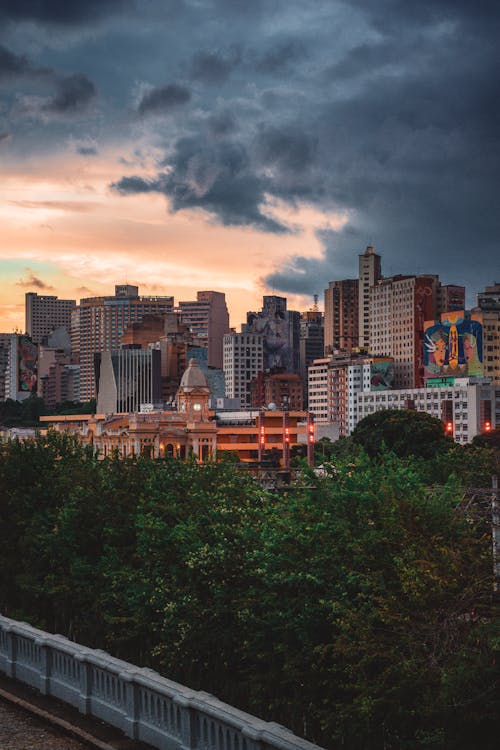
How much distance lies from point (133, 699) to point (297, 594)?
28.4 feet

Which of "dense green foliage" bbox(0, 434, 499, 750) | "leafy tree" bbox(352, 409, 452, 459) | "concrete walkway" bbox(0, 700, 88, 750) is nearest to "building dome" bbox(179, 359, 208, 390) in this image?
"leafy tree" bbox(352, 409, 452, 459)

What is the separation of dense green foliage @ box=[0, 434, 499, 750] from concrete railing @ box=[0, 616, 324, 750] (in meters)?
4.82

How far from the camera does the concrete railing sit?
20.4 meters

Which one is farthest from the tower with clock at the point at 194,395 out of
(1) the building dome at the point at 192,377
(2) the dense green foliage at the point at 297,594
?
(2) the dense green foliage at the point at 297,594

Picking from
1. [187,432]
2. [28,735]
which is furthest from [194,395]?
[28,735]

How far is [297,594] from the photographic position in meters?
31.2

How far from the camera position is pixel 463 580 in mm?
29500

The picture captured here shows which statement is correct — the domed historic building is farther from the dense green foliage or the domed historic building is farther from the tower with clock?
the dense green foliage

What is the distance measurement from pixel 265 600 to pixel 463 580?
229 inches

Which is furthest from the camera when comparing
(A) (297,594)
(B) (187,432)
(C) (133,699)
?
(B) (187,432)

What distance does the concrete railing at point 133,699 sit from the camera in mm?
20406

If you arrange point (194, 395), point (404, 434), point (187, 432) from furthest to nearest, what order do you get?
point (194, 395) → point (187, 432) → point (404, 434)

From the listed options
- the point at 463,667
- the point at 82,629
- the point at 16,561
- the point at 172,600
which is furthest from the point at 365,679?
the point at 16,561

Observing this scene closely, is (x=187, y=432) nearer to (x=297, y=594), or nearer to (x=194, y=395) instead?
(x=194, y=395)
